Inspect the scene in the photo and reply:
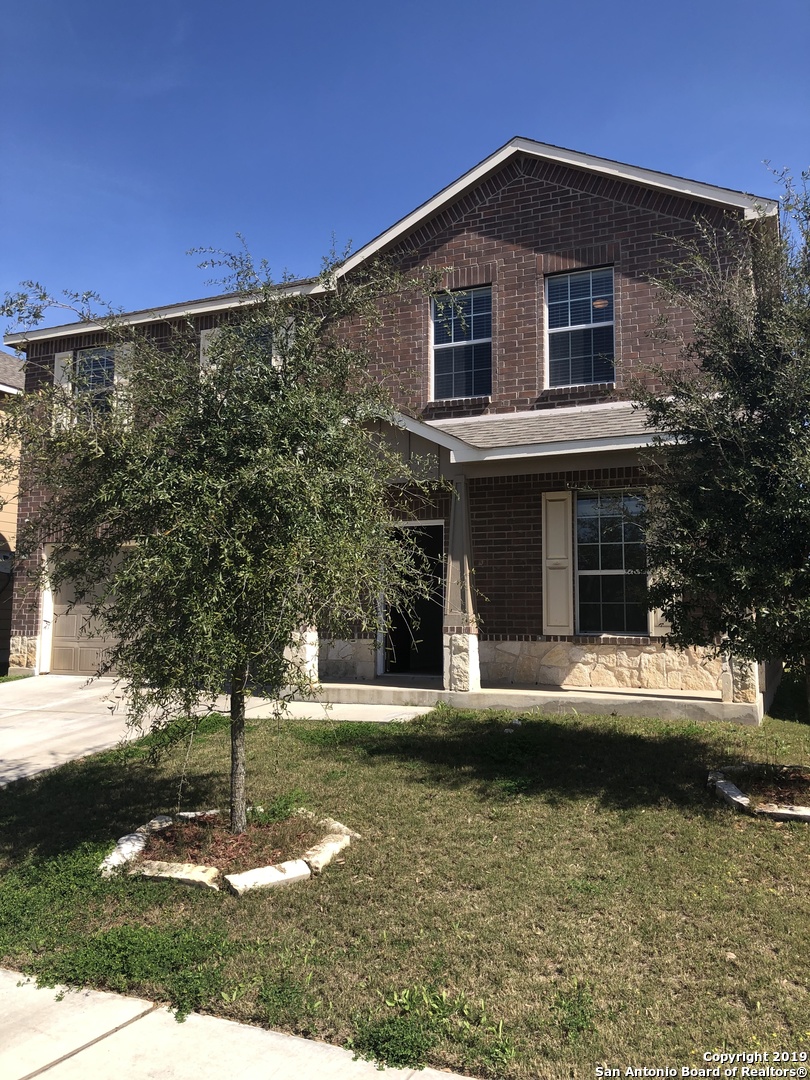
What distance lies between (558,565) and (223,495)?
6.85 meters

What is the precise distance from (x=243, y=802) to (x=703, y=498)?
4.23m

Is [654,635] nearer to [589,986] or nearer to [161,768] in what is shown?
[161,768]

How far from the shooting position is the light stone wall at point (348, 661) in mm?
12039

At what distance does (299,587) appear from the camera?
503cm

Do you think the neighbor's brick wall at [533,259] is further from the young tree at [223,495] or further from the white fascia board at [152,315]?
the young tree at [223,495]

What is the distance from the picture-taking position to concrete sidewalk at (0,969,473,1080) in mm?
3244

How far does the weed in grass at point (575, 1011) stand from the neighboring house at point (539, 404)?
20.1 ft

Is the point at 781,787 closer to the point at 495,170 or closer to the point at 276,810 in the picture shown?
the point at 276,810

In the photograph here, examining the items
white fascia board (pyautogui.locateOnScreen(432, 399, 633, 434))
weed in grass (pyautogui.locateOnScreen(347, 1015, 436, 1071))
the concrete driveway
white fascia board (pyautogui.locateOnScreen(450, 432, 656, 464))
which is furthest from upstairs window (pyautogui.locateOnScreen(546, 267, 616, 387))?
weed in grass (pyautogui.locateOnScreen(347, 1015, 436, 1071))

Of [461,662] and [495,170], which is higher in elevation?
[495,170]

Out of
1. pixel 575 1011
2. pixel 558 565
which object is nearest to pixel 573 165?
pixel 558 565

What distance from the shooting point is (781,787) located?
21.2 ft

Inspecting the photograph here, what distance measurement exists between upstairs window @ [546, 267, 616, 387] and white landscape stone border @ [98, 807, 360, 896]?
7.88 metres

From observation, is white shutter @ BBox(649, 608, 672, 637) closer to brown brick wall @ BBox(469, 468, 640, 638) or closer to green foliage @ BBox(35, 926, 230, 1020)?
brown brick wall @ BBox(469, 468, 640, 638)
